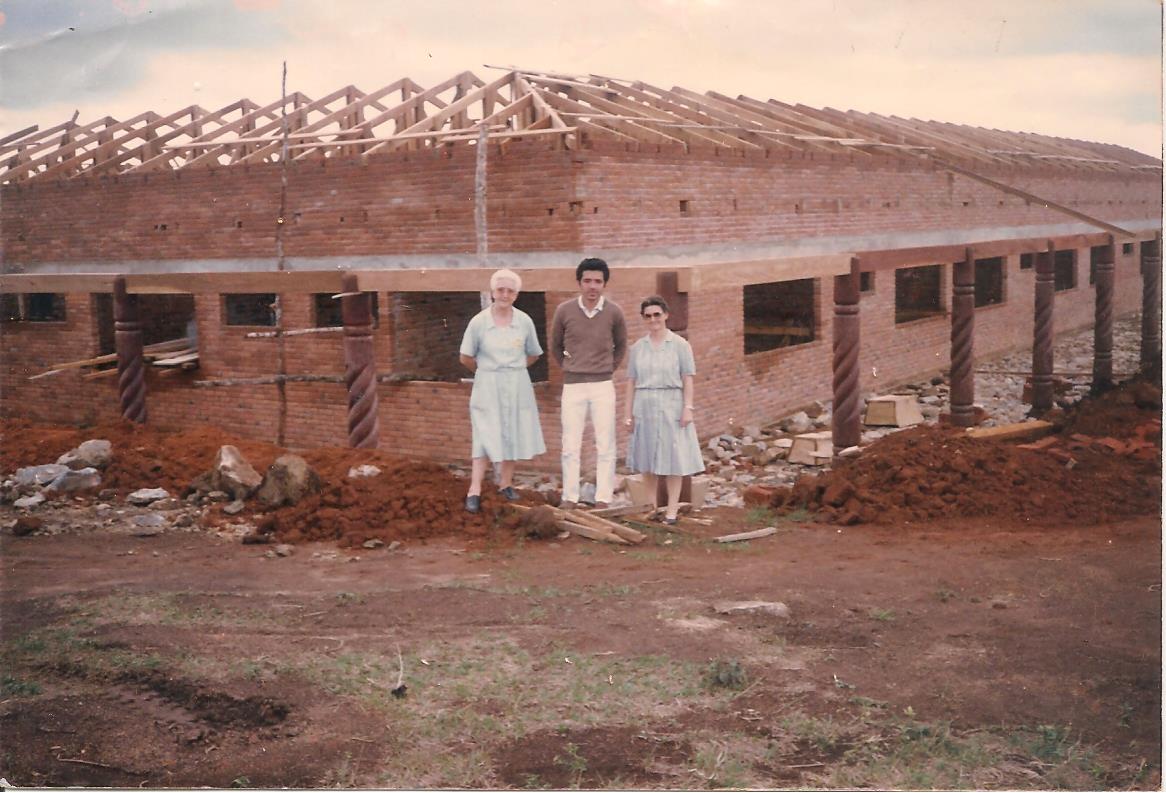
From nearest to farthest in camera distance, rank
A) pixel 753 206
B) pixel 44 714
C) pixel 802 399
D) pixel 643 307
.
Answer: pixel 44 714, pixel 643 307, pixel 753 206, pixel 802 399

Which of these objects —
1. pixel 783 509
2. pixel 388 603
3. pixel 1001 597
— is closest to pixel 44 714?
pixel 388 603

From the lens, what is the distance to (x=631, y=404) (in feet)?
32.1

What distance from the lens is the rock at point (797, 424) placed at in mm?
15750

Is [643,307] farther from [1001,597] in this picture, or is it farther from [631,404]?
[1001,597]

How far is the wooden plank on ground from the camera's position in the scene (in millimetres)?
13203

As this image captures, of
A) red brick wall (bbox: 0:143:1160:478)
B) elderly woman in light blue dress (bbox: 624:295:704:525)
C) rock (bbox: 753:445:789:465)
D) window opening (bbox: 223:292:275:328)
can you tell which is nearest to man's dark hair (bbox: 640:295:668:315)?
elderly woman in light blue dress (bbox: 624:295:704:525)

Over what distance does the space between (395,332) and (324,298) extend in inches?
75.2

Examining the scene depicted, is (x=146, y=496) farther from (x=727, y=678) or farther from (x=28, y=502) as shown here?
(x=727, y=678)

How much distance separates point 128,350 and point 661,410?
7967 mm

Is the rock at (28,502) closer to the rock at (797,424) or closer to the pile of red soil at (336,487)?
the pile of red soil at (336,487)

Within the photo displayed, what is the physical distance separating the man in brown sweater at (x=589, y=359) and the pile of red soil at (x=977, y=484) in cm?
202

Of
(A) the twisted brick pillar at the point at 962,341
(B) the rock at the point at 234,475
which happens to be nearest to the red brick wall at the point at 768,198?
(A) the twisted brick pillar at the point at 962,341

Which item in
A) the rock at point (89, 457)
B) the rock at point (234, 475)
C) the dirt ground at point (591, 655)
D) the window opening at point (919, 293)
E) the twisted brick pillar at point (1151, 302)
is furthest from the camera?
the window opening at point (919, 293)

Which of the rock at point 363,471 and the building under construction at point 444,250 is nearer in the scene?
the rock at point 363,471
